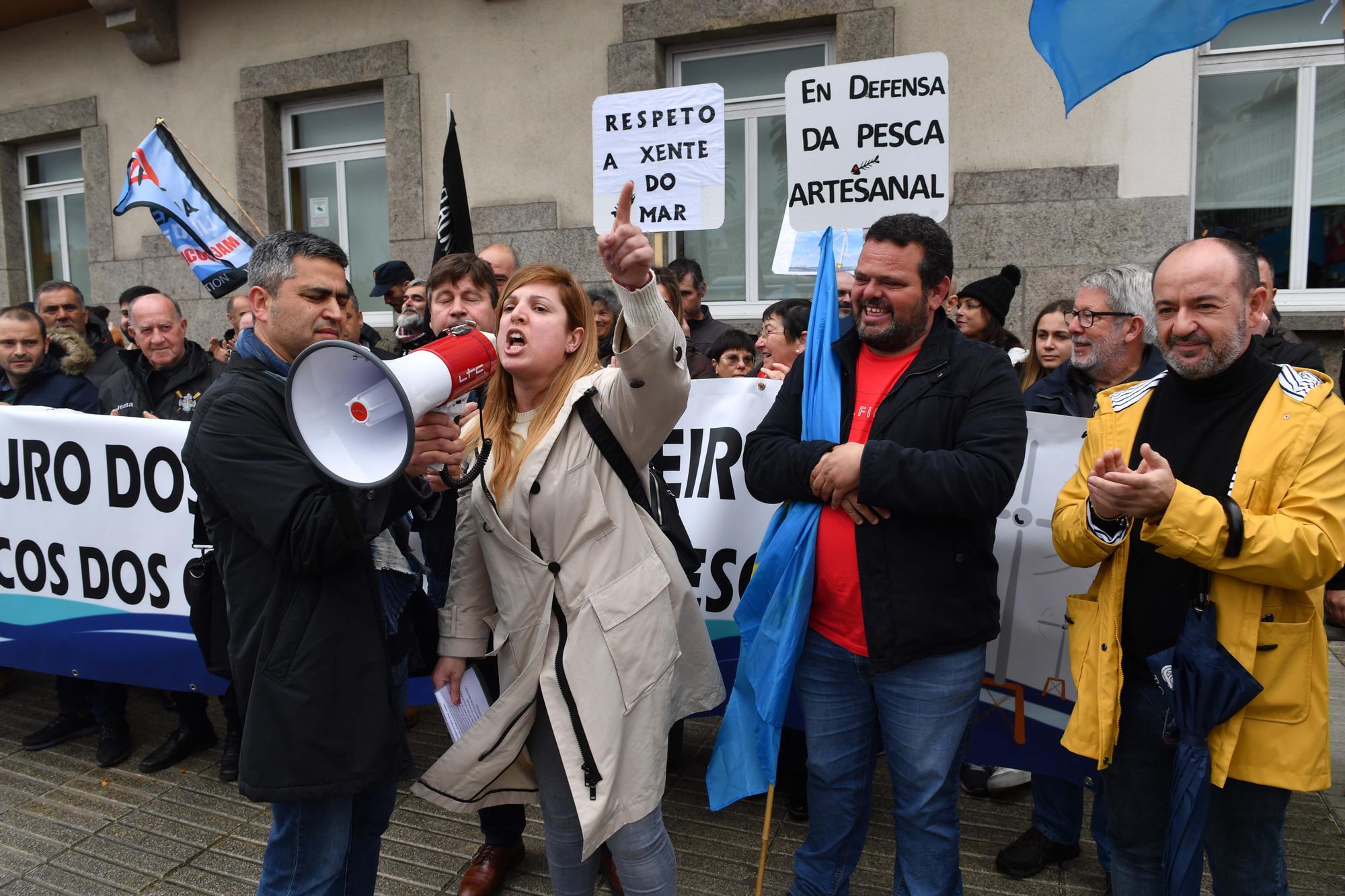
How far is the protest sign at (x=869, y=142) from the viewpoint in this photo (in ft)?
10.4

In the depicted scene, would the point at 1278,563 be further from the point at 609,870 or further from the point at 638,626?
the point at 609,870

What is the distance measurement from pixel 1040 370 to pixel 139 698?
460cm

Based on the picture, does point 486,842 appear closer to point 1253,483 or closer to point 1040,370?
point 1253,483

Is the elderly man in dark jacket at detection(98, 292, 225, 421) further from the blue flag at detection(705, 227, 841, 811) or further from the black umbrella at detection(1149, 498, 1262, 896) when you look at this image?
the black umbrella at detection(1149, 498, 1262, 896)

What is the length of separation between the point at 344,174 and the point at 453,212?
500cm

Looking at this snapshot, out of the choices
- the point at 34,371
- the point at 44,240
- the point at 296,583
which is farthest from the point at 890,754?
the point at 44,240

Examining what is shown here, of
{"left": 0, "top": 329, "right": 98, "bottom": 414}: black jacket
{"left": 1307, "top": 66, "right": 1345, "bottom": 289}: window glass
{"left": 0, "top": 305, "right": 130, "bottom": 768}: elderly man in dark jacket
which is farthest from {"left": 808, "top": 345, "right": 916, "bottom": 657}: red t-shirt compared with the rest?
{"left": 1307, "top": 66, "right": 1345, "bottom": 289}: window glass

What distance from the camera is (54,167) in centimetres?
1017

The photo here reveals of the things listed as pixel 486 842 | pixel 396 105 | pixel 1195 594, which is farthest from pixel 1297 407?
pixel 396 105

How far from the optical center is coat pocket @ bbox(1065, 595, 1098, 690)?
2.24 metres

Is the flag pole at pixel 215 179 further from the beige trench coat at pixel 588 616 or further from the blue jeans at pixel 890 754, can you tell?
the blue jeans at pixel 890 754

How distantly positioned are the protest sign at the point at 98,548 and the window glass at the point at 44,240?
7.81 meters

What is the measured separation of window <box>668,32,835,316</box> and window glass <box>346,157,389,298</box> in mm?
3060

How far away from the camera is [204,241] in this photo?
19.9ft
